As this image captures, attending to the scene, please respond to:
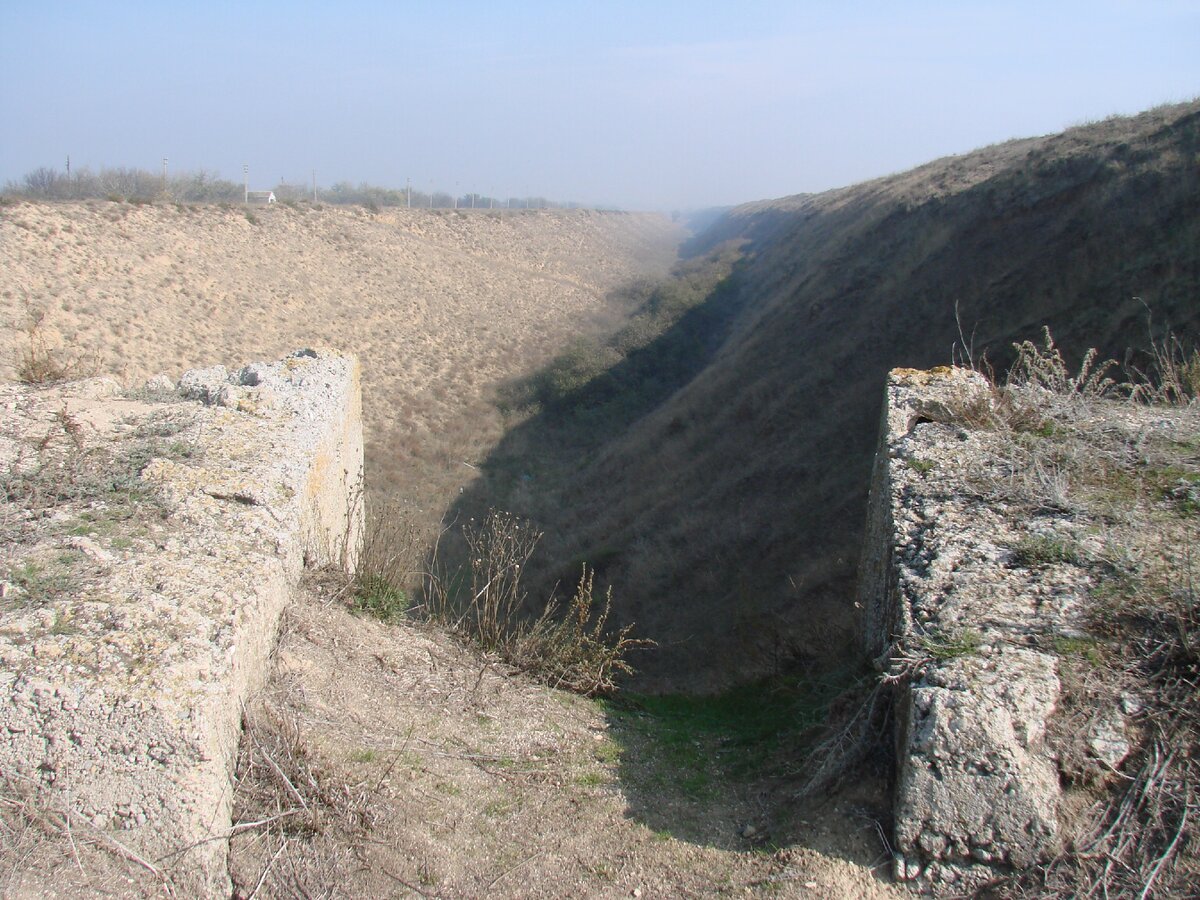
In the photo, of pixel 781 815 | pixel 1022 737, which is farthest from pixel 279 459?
pixel 1022 737

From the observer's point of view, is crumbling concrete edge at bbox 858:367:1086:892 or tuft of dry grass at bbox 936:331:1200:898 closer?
tuft of dry grass at bbox 936:331:1200:898

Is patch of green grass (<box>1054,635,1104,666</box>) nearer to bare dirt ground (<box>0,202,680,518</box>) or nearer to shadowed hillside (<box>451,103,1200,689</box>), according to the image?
shadowed hillside (<box>451,103,1200,689</box>)

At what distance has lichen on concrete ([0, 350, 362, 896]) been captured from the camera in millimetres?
2695

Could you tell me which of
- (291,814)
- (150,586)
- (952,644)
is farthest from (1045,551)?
(150,586)

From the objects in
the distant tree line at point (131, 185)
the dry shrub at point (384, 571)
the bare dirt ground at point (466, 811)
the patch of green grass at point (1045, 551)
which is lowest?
the bare dirt ground at point (466, 811)

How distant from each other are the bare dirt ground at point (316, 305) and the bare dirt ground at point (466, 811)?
46.6 ft

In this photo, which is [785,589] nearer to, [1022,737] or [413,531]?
[413,531]

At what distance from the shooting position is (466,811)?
3.35m

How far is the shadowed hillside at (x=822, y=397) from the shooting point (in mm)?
10883

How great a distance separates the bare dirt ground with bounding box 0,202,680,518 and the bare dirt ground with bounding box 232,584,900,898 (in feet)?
46.6

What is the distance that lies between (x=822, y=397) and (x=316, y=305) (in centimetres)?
1813

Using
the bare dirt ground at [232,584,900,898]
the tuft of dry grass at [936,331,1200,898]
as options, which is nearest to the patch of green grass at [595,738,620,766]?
the bare dirt ground at [232,584,900,898]

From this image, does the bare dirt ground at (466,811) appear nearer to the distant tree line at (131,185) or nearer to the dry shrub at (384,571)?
the dry shrub at (384,571)

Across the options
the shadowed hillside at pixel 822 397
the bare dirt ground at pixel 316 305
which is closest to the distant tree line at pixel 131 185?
the bare dirt ground at pixel 316 305
